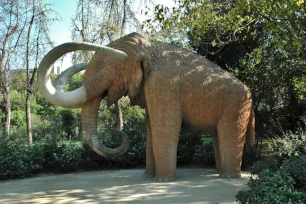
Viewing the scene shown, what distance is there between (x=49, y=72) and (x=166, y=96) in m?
2.32

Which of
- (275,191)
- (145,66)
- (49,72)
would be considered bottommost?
(275,191)

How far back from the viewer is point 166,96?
6895mm

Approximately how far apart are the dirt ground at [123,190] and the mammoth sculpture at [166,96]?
465 millimetres

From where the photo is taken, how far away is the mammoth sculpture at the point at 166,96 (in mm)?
6902

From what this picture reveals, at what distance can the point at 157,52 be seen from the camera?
7.34 meters

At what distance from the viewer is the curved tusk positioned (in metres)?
6.21

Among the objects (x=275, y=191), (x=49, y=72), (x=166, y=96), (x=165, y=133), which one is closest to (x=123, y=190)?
(x=165, y=133)

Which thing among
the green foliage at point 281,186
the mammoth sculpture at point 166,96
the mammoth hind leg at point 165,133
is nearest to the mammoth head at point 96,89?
the mammoth sculpture at point 166,96

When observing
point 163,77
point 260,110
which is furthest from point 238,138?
point 260,110

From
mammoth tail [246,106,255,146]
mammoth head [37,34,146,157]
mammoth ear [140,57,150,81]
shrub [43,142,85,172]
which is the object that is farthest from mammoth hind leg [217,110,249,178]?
shrub [43,142,85,172]

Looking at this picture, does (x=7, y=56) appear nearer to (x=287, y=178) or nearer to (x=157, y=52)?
(x=157, y=52)

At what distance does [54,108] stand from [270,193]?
22.2 meters

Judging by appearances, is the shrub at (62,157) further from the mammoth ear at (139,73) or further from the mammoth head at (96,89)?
the mammoth ear at (139,73)

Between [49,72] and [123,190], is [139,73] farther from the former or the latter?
[123,190]
